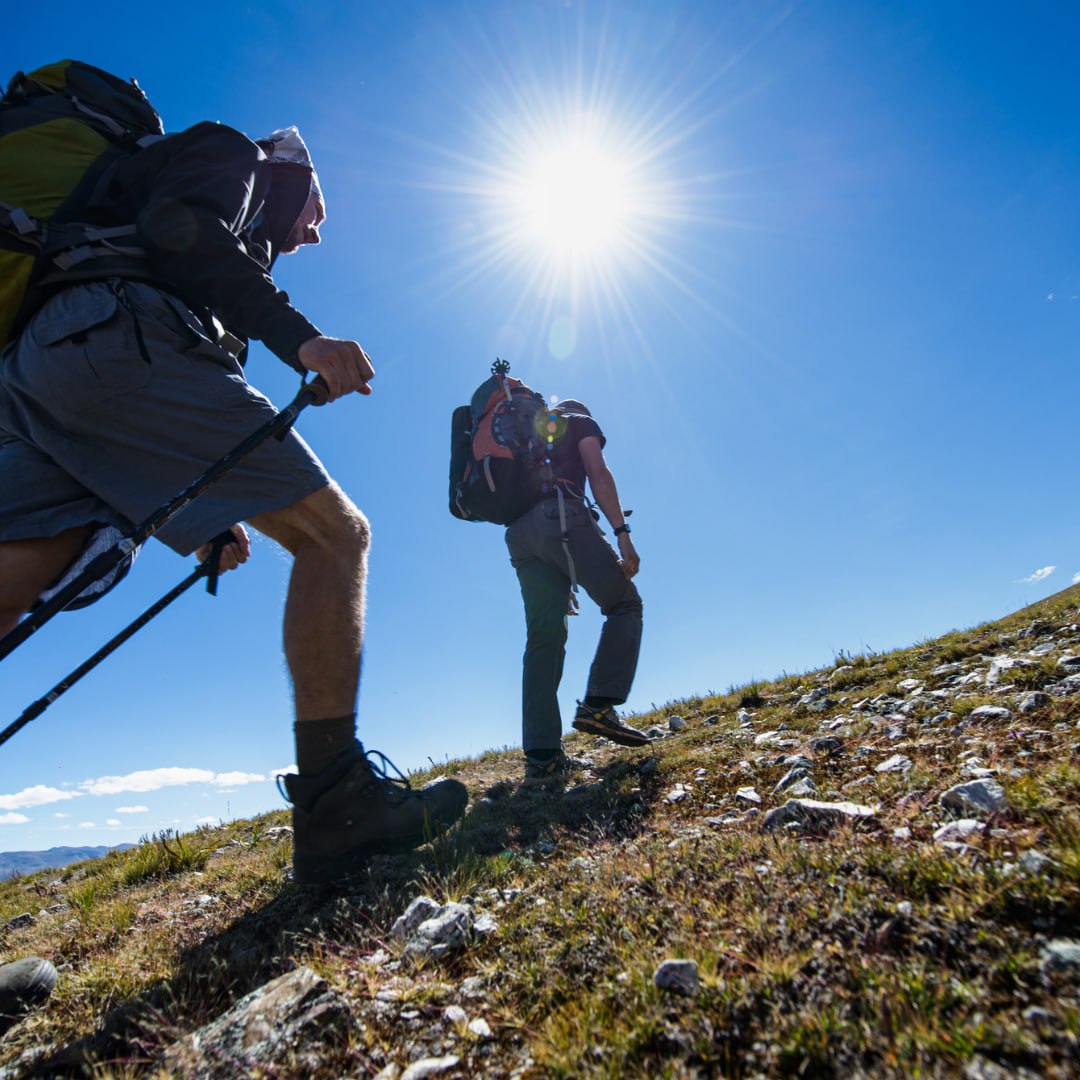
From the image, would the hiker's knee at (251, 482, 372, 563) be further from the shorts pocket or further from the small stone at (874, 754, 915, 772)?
the small stone at (874, 754, 915, 772)

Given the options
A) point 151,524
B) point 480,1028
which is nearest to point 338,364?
point 151,524

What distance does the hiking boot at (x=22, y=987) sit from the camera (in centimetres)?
239

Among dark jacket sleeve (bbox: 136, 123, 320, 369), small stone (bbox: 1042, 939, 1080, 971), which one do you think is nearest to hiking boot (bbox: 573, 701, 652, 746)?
dark jacket sleeve (bbox: 136, 123, 320, 369)

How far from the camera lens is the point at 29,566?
3.16m

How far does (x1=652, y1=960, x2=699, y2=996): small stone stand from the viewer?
5.17 feet

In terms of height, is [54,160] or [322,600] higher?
[54,160]

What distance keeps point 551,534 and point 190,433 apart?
3.76m

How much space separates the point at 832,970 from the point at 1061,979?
452mm

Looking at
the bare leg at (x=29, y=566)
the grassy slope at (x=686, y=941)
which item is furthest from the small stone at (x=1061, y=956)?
the bare leg at (x=29, y=566)

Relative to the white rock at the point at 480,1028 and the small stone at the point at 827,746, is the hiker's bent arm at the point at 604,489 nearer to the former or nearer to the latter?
the small stone at the point at 827,746

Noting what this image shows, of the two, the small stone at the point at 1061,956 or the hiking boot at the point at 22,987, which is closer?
the small stone at the point at 1061,956

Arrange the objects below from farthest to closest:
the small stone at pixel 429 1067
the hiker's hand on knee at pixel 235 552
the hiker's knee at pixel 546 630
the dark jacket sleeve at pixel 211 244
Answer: the hiker's knee at pixel 546 630 < the hiker's hand on knee at pixel 235 552 < the dark jacket sleeve at pixel 211 244 < the small stone at pixel 429 1067

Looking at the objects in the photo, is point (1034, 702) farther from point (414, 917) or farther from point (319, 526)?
point (319, 526)

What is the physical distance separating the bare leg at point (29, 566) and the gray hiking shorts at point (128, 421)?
0.11 metres
